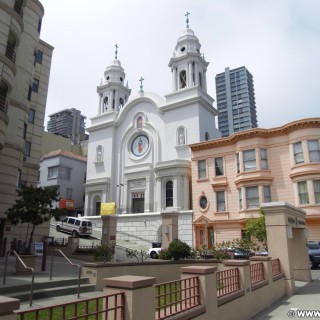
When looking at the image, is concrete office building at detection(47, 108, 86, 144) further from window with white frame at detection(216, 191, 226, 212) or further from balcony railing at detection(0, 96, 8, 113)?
balcony railing at detection(0, 96, 8, 113)

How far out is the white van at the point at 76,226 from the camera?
3241 cm

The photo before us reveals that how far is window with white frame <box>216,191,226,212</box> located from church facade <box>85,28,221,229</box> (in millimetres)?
4285

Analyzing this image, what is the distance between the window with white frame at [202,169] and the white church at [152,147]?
2.37 m

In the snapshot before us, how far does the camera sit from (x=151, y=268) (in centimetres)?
1516

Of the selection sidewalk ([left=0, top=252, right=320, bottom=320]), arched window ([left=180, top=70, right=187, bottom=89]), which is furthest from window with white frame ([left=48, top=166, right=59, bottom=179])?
sidewalk ([left=0, top=252, right=320, bottom=320])

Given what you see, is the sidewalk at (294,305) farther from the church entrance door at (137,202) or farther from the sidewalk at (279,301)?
the church entrance door at (137,202)

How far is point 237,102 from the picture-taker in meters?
142

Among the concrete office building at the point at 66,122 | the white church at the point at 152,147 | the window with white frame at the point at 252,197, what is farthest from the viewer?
the concrete office building at the point at 66,122

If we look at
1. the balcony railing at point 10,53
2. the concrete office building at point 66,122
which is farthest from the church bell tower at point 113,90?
the concrete office building at point 66,122

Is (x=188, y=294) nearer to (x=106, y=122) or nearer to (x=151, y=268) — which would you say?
(x=151, y=268)

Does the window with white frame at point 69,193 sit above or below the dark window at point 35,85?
below

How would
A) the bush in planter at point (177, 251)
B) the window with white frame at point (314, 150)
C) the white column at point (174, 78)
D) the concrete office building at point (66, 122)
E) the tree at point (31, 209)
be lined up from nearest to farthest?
the tree at point (31, 209) → the bush in planter at point (177, 251) → the window with white frame at point (314, 150) → the white column at point (174, 78) → the concrete office building at point (66, 122)

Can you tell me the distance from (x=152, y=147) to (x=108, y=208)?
9422 mm

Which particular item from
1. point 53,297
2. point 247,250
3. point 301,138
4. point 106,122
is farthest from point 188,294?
point 106,122
